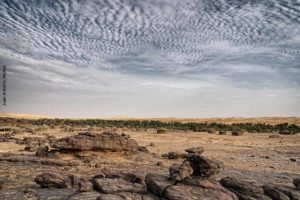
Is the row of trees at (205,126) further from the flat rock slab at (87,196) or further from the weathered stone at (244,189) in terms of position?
the flat rock slab at (87,196)

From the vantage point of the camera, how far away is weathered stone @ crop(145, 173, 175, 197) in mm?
12914

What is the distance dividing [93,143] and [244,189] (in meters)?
12.6

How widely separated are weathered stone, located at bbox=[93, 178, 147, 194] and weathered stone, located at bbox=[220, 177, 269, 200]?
308cm

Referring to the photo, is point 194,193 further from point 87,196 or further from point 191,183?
point 87,196

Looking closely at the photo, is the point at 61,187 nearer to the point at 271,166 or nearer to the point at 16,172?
the point at 16,172

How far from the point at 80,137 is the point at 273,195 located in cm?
1389

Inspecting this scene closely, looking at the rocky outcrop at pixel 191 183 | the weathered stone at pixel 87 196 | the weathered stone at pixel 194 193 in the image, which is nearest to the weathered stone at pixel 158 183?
the rocky outcrop at pixel 191 183

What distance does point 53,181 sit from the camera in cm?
1512

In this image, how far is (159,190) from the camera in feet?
42.4

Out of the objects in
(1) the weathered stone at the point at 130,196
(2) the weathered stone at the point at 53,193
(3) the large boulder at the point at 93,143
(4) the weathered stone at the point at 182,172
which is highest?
(3) the large boulder at the point at 93,143

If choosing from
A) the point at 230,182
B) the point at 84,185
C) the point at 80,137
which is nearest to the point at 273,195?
the point at 230,182

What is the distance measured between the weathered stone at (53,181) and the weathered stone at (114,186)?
1909 mm

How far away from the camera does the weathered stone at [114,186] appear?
13139 millimetres

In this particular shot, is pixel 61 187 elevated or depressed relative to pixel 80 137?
depressed
